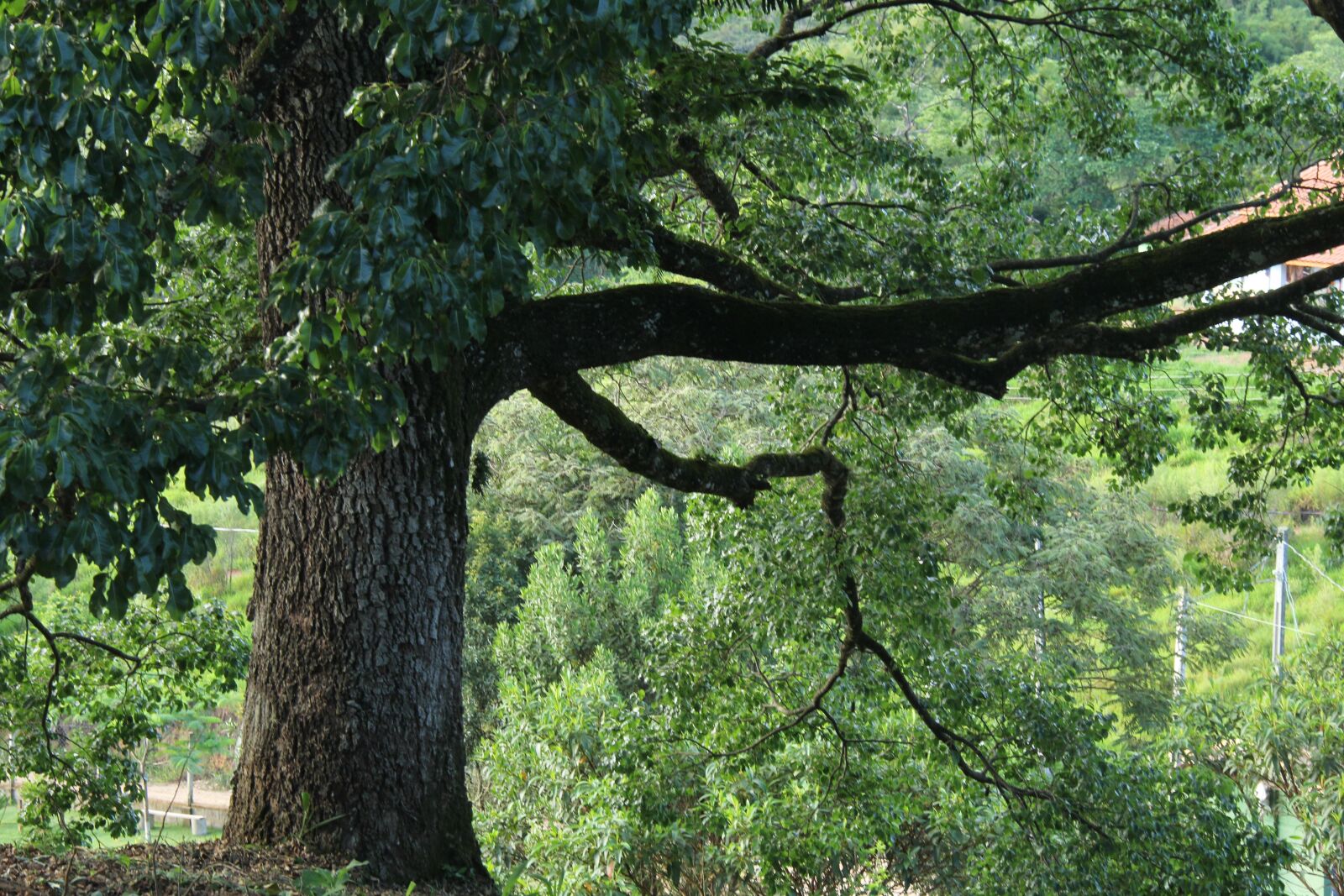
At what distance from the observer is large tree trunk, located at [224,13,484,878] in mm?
4293

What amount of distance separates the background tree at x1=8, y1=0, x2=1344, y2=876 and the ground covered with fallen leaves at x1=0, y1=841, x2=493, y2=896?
151 mm

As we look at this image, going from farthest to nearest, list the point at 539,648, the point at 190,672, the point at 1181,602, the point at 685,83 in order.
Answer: the point at 1181,602 < the point at 539,648 < the point at 190,672 < the point at 685,83

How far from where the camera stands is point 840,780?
775cm

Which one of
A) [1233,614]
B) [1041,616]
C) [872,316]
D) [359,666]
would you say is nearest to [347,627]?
[359,666]

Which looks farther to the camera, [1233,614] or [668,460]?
[1233,614]

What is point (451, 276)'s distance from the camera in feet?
9.02

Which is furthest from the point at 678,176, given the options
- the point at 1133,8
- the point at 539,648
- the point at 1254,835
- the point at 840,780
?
the point at 539,648

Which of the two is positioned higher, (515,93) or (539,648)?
(515,93)

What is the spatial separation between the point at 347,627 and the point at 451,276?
1986mm

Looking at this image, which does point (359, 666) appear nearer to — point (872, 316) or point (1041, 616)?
point (872, 316)

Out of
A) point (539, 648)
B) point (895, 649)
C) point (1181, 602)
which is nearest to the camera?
point (895, 649)

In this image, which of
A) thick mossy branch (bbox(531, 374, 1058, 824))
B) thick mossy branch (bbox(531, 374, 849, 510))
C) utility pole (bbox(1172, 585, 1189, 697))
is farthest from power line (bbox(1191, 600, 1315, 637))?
thick mossy branch (bbox(531, 374, 849, 510))

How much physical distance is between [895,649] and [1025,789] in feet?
3.53

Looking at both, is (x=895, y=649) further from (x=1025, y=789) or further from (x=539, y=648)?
(x=539, y=648)
